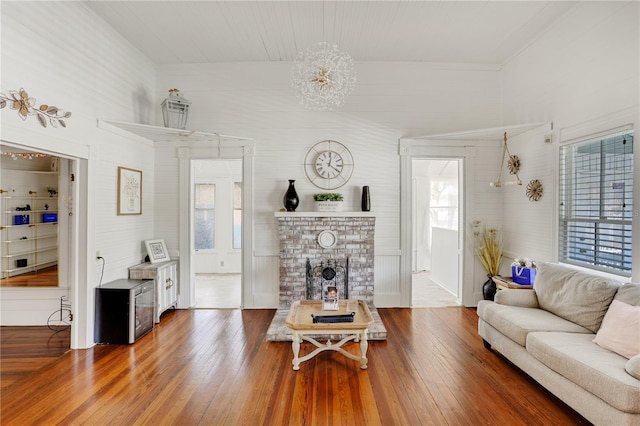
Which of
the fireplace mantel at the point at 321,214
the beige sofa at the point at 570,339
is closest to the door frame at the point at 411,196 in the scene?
the fireplace mantel at the point at 321,214

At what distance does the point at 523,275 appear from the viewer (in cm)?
407

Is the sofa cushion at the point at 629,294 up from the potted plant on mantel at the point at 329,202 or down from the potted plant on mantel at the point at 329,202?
down

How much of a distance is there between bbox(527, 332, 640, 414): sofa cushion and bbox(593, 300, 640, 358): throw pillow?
58mm

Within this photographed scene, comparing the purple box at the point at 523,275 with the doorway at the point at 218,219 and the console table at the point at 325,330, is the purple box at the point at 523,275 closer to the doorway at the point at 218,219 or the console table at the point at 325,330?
the console table at the point at 325,330

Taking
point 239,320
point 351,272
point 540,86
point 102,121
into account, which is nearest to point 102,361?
point 239,320

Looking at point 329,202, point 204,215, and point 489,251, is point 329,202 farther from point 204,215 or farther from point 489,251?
point 204,215

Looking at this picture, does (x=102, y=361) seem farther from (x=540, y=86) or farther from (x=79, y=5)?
(x=540, y=86)

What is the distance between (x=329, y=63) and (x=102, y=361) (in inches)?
148

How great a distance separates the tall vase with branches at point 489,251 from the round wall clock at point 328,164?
7.13 feet

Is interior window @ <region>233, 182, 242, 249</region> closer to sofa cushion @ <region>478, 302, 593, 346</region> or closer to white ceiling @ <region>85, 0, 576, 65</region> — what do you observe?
white ceiling @ <region>85, 0, 576, 65</region>

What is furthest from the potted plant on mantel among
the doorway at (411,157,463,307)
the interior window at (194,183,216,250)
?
the interior window at (194,183,216,250)

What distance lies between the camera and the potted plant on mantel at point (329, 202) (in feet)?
15.3

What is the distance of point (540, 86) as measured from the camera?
411 centimetres

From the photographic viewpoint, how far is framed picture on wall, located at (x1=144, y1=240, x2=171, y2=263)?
4.61 meters
